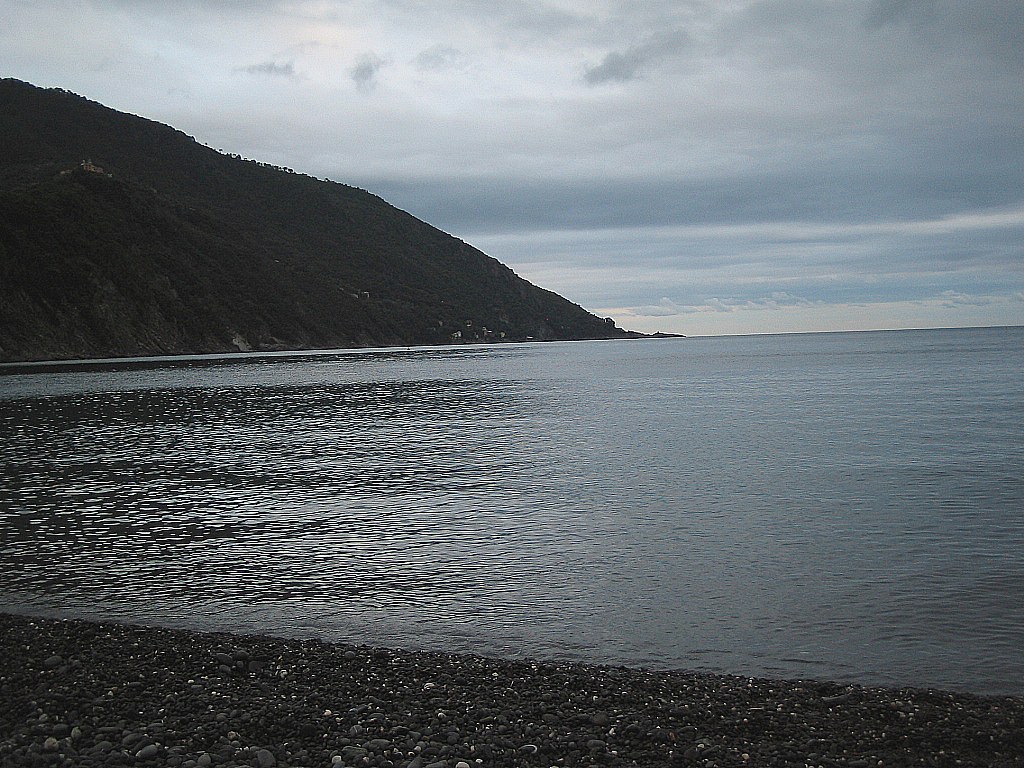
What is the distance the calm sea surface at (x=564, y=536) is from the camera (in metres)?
13.1

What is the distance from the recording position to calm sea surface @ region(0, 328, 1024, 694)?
13.1 metres

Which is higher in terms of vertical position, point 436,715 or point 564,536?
point 436,715

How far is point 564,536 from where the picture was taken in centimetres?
2012

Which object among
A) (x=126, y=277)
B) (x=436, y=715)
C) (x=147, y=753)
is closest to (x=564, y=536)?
(x=436, y=715)

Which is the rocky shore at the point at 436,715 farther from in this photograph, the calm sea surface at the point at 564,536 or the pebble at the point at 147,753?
the calm sea surface at the point at 564,536

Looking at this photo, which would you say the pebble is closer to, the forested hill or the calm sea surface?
the calm sea surface

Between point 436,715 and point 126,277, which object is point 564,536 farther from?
point 126,277

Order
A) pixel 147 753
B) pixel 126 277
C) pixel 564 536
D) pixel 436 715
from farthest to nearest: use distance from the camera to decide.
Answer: pixel 126 277 → pixel 564 536 → pixel 436 715 → pixel 147 753

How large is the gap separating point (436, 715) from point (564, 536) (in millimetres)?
10807

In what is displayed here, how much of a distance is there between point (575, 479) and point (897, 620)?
16.3m

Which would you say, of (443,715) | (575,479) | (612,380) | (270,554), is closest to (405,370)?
(612,380)

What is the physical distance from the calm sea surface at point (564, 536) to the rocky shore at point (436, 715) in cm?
130

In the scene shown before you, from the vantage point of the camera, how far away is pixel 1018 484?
25391 mm

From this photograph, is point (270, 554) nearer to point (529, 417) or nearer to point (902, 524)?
point (902, 524)
